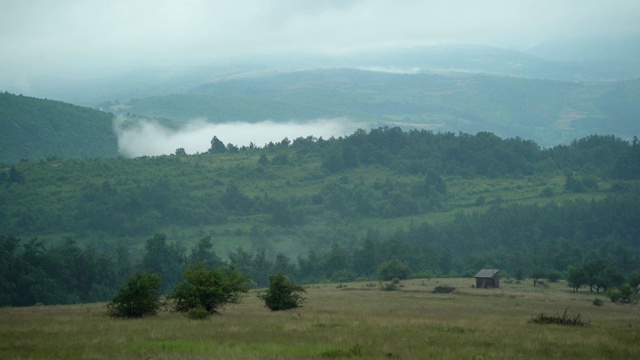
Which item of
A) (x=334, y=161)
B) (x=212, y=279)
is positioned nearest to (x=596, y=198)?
(x=334, y=161)

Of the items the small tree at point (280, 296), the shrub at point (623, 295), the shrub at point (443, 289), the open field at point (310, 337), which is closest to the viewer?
the open field at point (310, 337)

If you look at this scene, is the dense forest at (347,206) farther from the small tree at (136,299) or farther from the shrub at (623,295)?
the small tree at (136,299)

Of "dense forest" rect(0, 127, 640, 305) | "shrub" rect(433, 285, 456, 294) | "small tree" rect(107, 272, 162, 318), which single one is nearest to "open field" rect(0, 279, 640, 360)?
"small tree" rect(107, 272, 162, 318)

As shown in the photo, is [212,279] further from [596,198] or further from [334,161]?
[334,161]

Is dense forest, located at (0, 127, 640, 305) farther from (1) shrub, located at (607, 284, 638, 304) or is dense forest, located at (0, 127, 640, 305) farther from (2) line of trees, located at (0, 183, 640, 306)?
(1) shrub, located at (607, 284, 638, 304)

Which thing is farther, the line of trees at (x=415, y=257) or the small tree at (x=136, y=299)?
the line of trees at (x=415, y=257)

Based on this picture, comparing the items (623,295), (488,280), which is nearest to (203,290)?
(623,295)

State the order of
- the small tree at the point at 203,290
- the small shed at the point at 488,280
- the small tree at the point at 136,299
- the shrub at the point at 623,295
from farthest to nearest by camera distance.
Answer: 1. the small shed at the point at 488,280
2. the shrub at the point at 623,295
3. the small tree at the point at 203,290
4. the small tree at the point at 136,299

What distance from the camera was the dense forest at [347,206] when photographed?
342 ft

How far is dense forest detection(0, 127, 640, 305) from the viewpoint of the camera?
342 ft

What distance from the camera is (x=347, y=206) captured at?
500ft

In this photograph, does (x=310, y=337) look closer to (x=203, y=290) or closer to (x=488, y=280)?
(x=203, y=290)

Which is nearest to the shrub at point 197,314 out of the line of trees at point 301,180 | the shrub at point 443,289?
the shrub at point 443,289

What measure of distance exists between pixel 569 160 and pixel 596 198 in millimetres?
30977
